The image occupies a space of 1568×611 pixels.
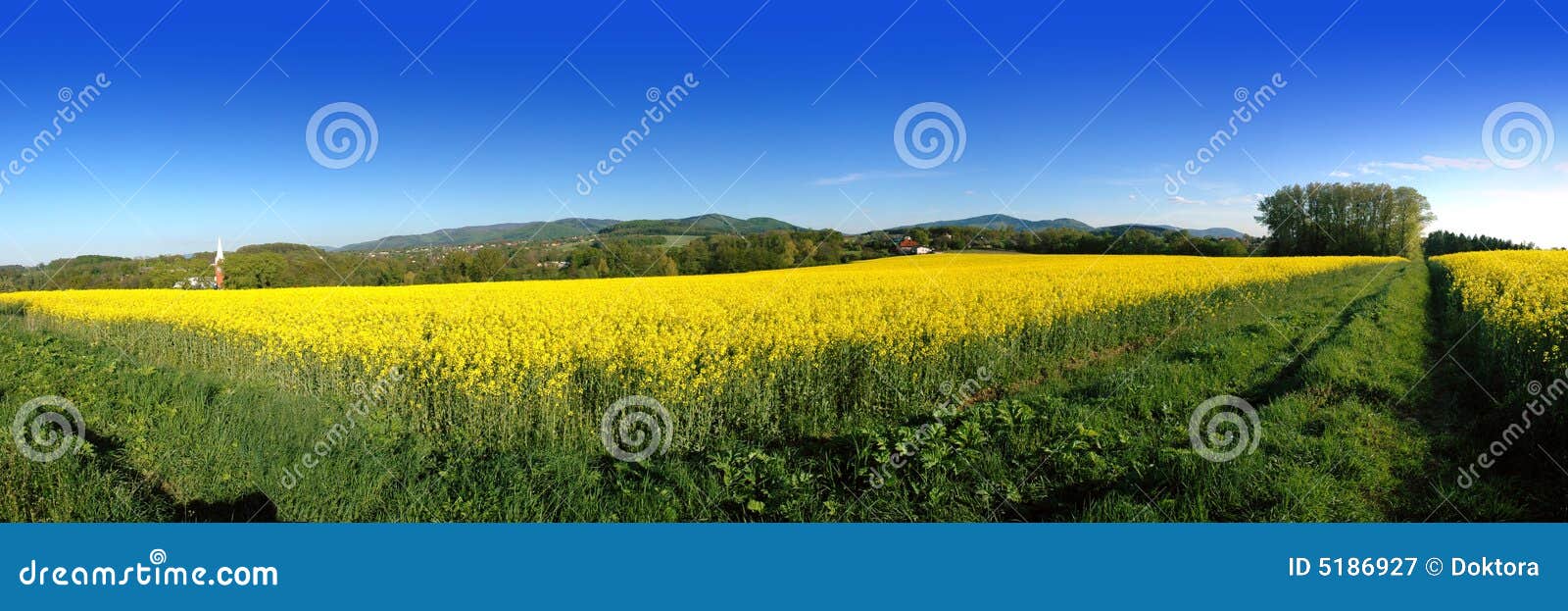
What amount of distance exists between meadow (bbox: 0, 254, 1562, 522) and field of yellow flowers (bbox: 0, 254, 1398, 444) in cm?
5

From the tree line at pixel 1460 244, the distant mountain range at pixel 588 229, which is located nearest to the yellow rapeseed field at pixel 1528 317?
the distant mountain range at pixel 588 229

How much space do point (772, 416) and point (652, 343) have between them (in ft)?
6.88

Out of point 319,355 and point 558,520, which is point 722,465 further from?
point 319,355

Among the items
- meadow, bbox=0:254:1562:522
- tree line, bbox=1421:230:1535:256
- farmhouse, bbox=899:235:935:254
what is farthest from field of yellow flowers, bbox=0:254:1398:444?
tree line, bbox=1421:230:1535:256

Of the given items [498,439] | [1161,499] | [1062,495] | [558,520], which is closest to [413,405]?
[498,439]

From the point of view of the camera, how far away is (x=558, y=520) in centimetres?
422

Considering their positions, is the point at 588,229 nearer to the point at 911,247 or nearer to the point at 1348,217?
the point at 911,247

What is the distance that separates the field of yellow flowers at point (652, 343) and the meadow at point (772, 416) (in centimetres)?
5

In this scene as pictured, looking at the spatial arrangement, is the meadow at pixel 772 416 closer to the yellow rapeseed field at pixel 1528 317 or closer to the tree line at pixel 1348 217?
the yellow rapeseed field at pixel 1528 317

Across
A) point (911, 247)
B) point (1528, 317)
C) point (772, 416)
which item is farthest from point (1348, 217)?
point (772, 416)

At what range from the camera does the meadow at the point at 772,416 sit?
13.8 feet

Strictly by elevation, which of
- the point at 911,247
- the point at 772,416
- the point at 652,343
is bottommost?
the point at 772,416

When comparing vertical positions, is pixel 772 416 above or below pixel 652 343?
below

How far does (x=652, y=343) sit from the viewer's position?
7.53m
